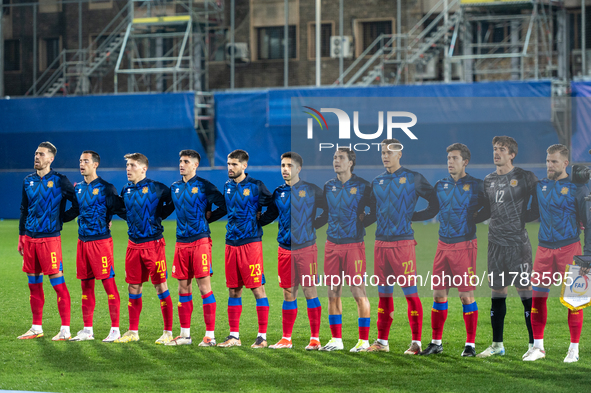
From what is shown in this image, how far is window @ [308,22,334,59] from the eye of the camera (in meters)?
25.3

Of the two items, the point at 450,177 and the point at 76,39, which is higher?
the point at 76,39

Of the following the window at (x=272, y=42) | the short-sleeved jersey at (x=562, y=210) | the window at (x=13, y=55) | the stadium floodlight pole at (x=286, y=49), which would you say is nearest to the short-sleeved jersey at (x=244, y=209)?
the short-sleeved jersey at (x=562, y=210)

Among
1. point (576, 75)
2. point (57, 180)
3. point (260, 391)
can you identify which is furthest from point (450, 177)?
point (576, 75)

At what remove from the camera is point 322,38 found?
83.8ft

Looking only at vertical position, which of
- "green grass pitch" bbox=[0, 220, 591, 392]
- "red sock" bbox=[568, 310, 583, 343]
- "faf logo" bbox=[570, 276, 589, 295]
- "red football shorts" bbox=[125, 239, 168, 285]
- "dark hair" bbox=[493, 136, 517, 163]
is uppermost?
"dark hair" bbox=[493, 136, 517, 163]

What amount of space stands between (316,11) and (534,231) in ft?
63.3

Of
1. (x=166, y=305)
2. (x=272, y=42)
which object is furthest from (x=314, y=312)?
(x=272, y=42)

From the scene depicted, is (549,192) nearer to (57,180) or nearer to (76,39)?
(57,180)

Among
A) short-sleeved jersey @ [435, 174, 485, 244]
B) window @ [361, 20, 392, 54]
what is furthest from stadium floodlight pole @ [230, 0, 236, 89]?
short-sleeved jersey @ [435, 174, 485, 244]

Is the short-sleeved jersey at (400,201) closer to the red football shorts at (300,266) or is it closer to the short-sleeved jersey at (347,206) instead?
the short-sleeved jersey at (347,206)

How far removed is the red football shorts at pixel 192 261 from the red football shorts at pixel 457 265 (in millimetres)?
2248

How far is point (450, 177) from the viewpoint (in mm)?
6555

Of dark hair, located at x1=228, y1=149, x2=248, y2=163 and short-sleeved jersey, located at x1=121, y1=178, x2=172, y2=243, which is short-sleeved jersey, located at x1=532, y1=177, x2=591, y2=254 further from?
short-sleeved jersey, located at x1=121, y1=178, x2=172, y2=243

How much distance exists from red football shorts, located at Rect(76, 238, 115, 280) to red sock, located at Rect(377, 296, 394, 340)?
2727 mm
